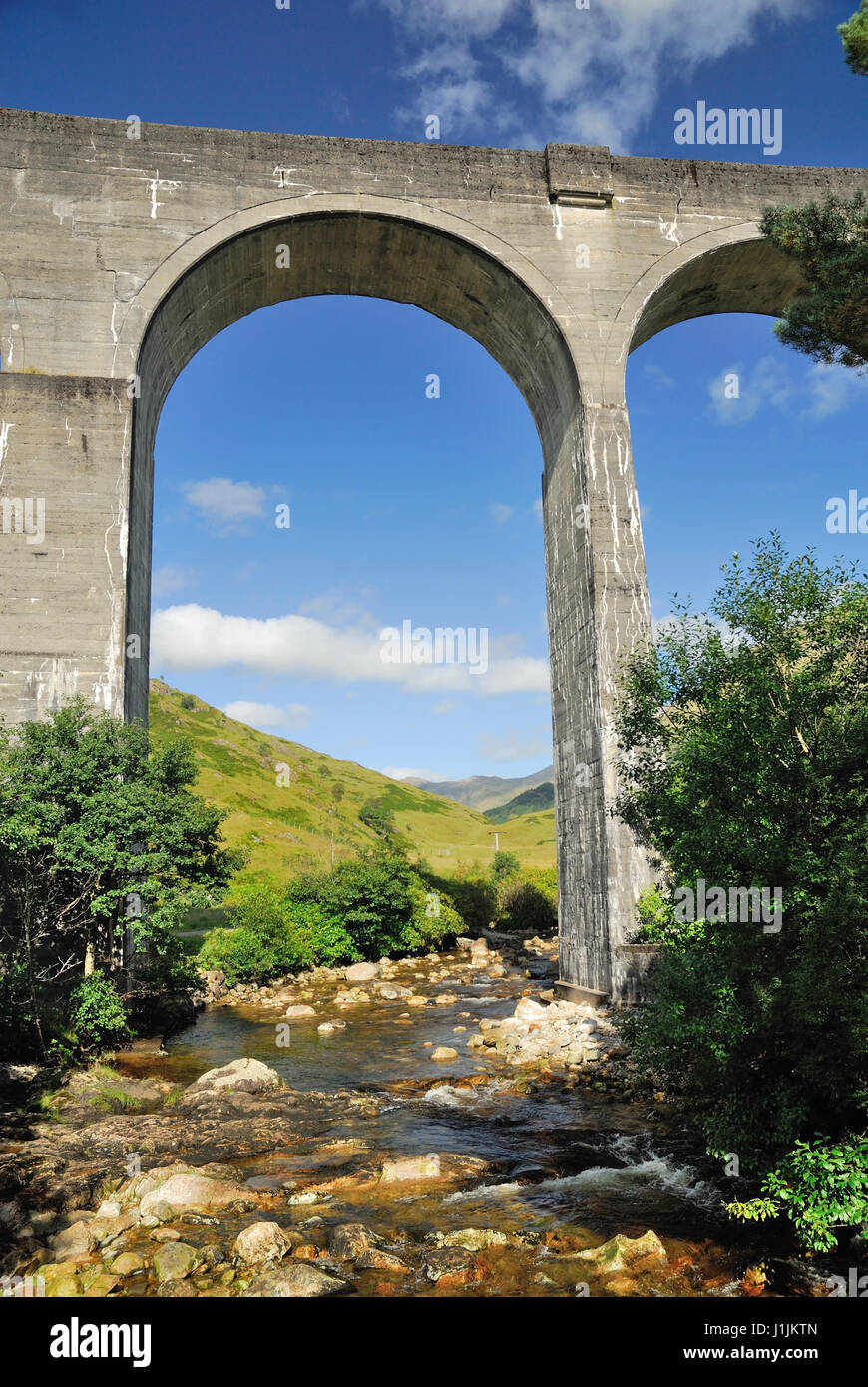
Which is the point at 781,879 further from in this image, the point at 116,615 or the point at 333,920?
the point at 333,920

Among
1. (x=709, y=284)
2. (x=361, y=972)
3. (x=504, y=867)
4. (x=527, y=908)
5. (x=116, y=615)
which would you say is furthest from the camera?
(x=504, y=867)

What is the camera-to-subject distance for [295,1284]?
19.7 ft

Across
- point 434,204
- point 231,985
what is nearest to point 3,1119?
point 231,985

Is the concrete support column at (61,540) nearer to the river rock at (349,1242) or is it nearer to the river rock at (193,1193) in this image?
the river rock at (193,1193)

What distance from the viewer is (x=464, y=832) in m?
130

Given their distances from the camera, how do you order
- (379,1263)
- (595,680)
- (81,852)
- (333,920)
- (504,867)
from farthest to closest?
(504,867) < (333,920) < (595,680) < (81,852) < (379,1263)

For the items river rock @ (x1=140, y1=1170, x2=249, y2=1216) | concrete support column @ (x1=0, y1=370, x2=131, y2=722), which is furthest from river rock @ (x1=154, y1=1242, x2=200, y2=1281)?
concrete support column @ (x1=0, y1=370, x2=131, y2=722)

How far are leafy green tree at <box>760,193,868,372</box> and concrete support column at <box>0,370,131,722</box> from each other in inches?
454

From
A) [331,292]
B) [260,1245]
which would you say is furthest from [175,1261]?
[331,292]

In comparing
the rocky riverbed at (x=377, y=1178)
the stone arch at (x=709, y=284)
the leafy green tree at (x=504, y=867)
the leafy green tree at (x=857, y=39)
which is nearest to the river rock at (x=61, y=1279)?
the rocky riverbed at (x=377, y=1178)

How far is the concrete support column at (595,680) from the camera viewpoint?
1495 centimetres

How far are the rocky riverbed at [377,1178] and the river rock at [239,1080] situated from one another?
4 cm

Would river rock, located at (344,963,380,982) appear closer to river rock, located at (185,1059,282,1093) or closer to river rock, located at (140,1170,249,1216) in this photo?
river rock, located at (185,1059,282,1093)

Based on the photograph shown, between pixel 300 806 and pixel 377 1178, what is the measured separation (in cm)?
8622
